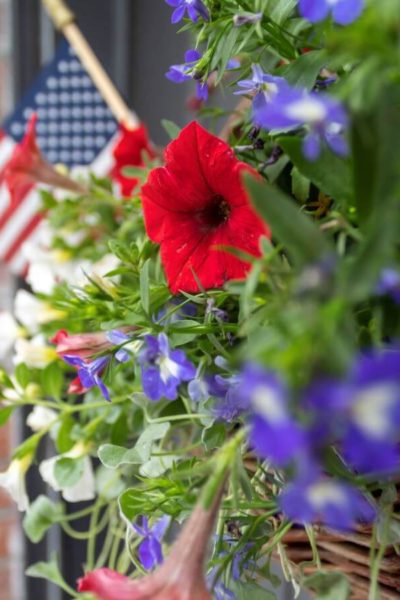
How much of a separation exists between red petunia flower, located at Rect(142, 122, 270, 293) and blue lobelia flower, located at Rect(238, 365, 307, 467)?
175 millimetres

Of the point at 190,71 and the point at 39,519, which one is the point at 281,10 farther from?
the point at 39,519

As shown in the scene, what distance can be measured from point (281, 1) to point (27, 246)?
497mm

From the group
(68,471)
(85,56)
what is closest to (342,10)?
(68,471)

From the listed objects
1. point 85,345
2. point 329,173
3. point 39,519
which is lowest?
point 39,519

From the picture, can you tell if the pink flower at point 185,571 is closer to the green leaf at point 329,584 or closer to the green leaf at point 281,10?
the green leaf at point 329,584

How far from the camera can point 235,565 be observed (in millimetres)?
449

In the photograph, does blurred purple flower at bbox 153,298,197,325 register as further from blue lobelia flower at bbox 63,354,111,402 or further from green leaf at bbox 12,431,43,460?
green leaf at bbox 12,431,43,460

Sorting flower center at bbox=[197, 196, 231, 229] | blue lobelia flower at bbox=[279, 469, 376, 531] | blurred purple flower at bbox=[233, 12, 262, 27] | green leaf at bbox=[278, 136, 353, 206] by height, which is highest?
blurred purple flower at bbox=[233, 12, 262, 27]

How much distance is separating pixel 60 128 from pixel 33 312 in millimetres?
490

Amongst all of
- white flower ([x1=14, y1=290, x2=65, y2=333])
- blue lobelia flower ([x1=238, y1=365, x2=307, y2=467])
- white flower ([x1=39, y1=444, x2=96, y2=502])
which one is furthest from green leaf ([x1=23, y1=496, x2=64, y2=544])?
blue lobelia flower ([x1=238, y1=365, x2=307, y2=467])

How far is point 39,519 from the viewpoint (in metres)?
0.65

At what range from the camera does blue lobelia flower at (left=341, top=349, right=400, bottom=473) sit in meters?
0.20

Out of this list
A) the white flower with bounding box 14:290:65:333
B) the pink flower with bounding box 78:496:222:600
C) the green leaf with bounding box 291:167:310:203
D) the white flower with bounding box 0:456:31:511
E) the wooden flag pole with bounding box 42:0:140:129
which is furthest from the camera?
the wooden flag pole with bounding box 42:0:140:129

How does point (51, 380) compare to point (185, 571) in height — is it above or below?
below
